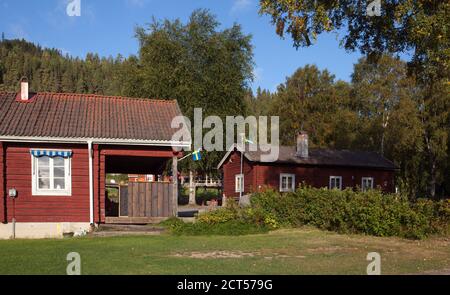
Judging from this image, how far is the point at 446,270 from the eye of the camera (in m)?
9.70

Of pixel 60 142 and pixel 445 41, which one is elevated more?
pixel 445 41

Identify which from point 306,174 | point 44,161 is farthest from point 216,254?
point 306,174

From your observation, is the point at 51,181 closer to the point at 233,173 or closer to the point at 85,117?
the point at 85,117

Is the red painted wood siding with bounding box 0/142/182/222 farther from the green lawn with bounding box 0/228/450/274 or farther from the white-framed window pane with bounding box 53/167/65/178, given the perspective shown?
the green lawn with bounding box 0/228/450/274

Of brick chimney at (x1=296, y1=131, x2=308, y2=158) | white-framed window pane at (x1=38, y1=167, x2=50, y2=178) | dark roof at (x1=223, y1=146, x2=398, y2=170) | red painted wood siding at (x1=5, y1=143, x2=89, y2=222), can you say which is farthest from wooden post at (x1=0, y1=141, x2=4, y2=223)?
brick chimney at (x1=296, y1=131, x2=308, y2=158)

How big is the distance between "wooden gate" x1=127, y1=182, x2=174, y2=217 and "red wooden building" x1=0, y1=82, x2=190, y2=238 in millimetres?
39

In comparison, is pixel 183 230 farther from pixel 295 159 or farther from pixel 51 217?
pixel 295 159

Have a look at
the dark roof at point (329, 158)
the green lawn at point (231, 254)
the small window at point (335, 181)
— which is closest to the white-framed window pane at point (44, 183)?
the green lawn at point (231, 254)

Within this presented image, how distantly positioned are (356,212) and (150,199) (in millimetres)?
7767

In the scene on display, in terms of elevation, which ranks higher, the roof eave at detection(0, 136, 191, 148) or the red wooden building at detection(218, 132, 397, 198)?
the roof eave at detection(0, 136, 191, 148)

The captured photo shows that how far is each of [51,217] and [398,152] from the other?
4159cm

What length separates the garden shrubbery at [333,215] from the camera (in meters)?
15.0

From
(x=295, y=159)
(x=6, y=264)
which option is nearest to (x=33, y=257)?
(x=6, y=264)

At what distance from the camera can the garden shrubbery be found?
49.1 feet
